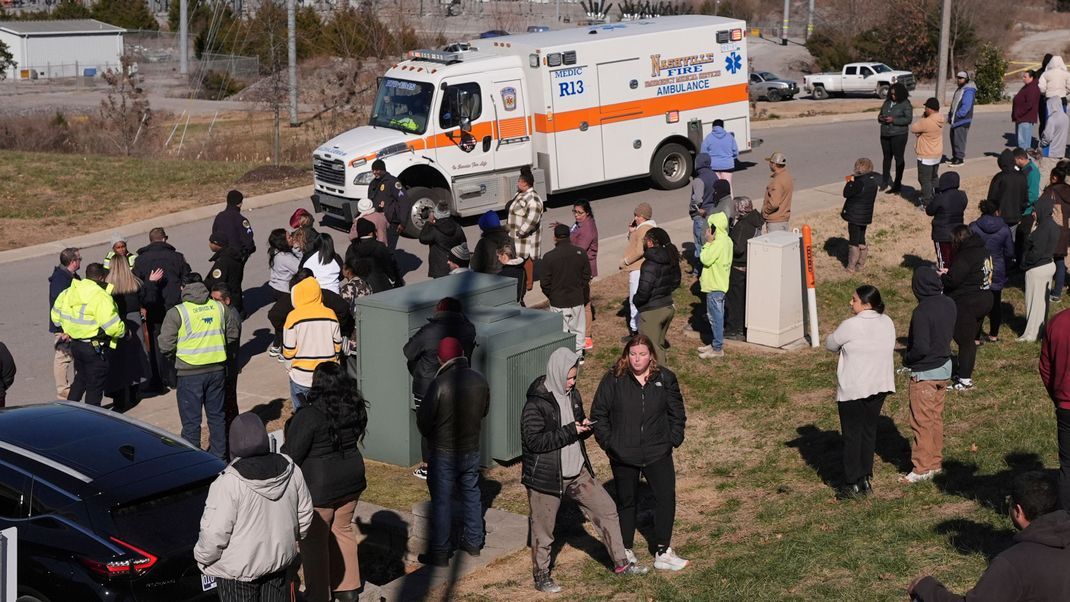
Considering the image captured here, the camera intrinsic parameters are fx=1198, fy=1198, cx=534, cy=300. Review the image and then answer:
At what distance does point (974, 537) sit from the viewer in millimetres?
8180

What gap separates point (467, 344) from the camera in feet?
31.4

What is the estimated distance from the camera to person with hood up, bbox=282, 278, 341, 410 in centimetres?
1070

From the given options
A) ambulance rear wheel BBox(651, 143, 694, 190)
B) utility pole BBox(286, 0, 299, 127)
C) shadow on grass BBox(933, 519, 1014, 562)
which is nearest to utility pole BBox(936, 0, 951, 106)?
ambulance rear wheel BBox(651, 143, 694, 190)

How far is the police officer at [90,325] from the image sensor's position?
11.8m

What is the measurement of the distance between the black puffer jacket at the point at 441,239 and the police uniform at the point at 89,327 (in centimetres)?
369

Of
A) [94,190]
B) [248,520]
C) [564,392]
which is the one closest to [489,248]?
[564,392]

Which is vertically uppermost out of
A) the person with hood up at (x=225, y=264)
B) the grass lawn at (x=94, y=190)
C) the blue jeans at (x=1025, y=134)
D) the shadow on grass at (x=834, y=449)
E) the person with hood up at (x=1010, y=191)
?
the blue jeans at (x=1025, y=134)

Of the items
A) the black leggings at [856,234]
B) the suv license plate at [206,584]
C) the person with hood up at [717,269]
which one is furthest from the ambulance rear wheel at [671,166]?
the suv license plate at [206,584]

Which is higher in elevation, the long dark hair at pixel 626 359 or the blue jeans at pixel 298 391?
the long dark hair at pixel 626 359

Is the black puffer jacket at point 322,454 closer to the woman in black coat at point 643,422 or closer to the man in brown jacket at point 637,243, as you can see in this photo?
the woman in black coat at point 643,422

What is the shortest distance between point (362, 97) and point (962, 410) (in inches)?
1087

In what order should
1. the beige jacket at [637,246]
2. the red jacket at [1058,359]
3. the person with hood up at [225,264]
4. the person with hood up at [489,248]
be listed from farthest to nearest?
the beige jacket at [637,246] → the person with hood up at [489,248] → the person with hood up at [225,264] → the red jacket at [1058,359]

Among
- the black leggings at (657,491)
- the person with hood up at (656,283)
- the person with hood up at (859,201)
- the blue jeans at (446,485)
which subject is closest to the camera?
the black leggings at (657,491)

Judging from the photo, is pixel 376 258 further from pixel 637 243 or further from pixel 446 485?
pixel 446 485
